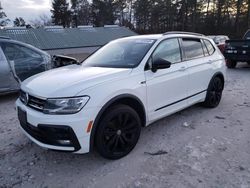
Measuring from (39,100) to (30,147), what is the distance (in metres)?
1.10

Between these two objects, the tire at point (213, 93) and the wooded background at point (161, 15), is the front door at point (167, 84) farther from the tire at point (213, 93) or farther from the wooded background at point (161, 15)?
the wooded background at point (161, 15)

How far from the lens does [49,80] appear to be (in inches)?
125

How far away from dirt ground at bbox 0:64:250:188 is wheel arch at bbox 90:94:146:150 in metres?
0.43

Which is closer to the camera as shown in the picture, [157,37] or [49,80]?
[49,80]

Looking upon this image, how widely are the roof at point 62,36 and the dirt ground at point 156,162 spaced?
877 inches

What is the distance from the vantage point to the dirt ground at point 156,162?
277cm

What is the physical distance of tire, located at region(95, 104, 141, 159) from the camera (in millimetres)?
2934

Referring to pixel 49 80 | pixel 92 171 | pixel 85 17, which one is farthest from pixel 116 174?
pixel 85 17

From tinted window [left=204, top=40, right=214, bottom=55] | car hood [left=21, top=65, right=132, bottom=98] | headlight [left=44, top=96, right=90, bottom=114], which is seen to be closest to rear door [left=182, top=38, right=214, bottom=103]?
tinted window [left=204, top=40, right=214, bottom=55]

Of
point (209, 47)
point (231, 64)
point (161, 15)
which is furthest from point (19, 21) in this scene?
point (209, 47)

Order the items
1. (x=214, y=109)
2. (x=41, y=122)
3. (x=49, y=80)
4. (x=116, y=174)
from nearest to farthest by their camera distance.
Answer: (x=41, y=122) < (x=116, y=174) < (x=49, y=80) < (x=214, y=109)

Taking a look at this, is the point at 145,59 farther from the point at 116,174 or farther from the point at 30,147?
the point at 30,147

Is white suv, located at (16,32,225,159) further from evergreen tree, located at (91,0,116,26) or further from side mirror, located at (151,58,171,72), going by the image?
evergreen tree, located at (91,0,116,26)

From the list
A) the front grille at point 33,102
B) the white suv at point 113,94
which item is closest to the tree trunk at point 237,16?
the white suv at point 113,94
